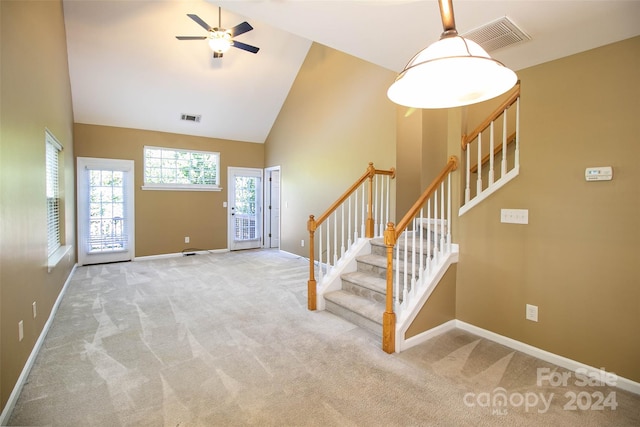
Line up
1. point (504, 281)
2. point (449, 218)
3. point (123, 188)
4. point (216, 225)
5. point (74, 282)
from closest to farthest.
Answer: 1. point (504, 281)
2. point (449, 218)
3. point (74, 282)
4. point (123, 188)
5. point (216, 225)

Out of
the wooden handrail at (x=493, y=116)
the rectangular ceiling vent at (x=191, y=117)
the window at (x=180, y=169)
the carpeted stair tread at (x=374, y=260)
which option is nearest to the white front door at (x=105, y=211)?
the window at (x=180, y=169)

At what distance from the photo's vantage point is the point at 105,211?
600 centimetres

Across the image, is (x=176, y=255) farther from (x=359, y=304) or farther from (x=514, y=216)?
(x=514, y=216)

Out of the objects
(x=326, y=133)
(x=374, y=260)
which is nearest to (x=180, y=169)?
(x=326, y=133)

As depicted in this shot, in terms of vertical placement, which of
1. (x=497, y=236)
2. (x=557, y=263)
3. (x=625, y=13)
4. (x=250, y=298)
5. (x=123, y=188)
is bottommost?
(x=250, y=298)

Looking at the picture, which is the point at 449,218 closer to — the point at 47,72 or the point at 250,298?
the point at 250,298

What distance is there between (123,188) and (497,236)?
6.54 metres

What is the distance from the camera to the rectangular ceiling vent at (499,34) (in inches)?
80.2

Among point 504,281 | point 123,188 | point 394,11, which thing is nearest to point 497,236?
point 504,281

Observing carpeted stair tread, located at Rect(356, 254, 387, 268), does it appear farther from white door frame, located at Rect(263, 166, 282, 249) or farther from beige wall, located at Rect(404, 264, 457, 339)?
white door frame, located at Rect(263, 166, 282, 249)

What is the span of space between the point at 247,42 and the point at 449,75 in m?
5.09

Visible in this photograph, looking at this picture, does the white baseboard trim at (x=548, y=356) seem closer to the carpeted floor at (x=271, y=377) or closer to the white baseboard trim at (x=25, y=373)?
the carpeted floor at (x=271, y=377)

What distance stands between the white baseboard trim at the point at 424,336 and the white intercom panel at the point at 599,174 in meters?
1.72

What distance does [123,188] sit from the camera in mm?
6188
